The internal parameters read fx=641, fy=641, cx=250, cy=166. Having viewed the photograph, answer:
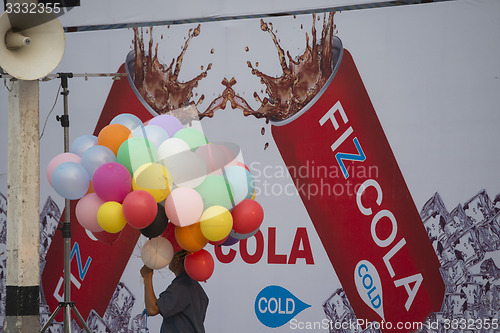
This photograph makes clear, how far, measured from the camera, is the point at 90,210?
9.06 ft

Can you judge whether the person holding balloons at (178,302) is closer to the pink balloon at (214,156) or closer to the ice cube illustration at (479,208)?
the pink balloon at (214,156)

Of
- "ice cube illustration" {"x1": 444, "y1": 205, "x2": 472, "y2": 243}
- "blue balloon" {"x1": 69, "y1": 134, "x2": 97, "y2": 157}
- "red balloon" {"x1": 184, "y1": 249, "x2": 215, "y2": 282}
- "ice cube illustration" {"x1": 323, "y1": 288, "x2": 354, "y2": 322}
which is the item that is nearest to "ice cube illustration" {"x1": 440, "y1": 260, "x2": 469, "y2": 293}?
"ice cube illustration" {"x1": 444, "y1": 205, "x2": 472, "y2": 243}

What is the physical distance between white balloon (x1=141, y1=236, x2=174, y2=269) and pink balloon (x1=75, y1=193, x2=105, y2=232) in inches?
9.8

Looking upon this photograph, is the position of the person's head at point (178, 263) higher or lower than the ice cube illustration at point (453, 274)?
higher

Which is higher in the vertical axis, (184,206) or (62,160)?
(62,160)

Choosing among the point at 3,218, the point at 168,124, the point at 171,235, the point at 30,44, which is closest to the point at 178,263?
the point at 171,235

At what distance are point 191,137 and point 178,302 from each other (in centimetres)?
71

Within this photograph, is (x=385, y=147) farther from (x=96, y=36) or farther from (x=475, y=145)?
(x=96, y=36)

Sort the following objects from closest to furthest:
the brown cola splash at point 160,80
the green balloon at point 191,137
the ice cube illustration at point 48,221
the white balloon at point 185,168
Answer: the white balloon at point 185,168, the green balloon at point 191,137, the brown cola splash at point 160,80, the ice cube illustration at point 48,221

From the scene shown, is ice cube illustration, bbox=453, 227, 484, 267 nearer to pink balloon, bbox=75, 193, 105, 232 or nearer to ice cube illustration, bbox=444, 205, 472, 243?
ice cube illustration, bbox=444, 205, 472, 243

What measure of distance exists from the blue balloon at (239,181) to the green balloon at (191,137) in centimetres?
17

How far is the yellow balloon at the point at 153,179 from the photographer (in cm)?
262

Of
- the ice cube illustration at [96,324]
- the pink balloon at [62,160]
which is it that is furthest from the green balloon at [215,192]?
the ice cube illustration at [96,324]

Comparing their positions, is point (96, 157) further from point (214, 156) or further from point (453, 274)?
point (453, 274)
